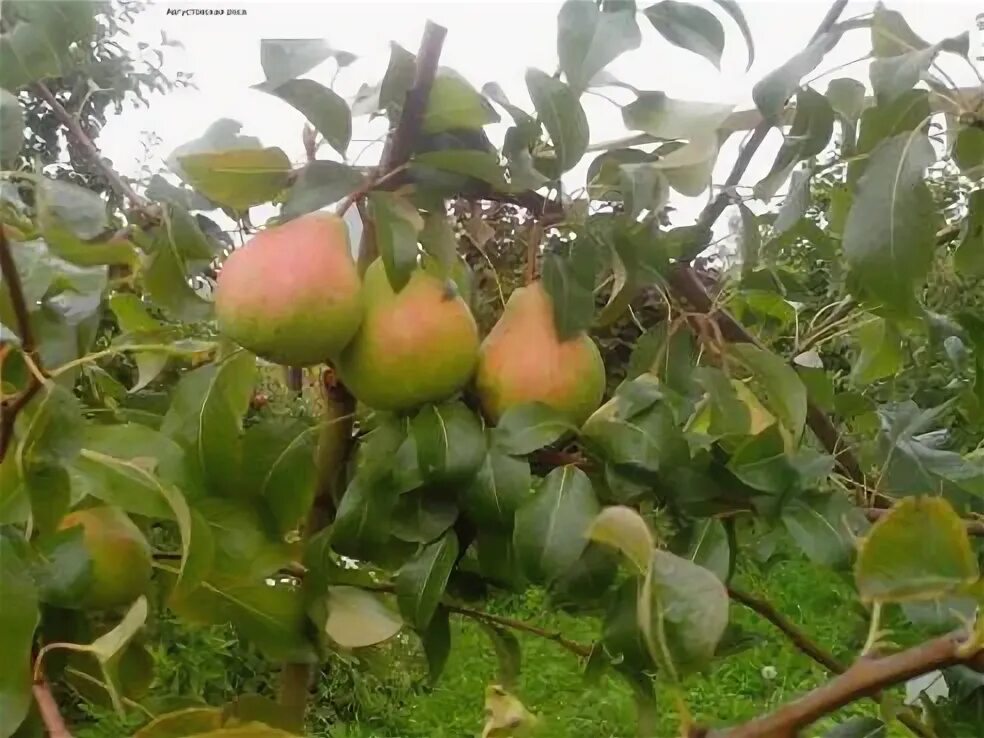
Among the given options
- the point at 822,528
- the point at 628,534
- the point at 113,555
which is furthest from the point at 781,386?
the point at 113,555

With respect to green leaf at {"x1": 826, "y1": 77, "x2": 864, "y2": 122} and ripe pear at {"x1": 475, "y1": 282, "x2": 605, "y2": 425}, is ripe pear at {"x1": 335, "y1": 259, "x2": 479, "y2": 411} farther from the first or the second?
green leaf at {"x1": 826, "y1": 77, "x2": 864, "y2": 122}

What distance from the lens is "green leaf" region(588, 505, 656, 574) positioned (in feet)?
1.03

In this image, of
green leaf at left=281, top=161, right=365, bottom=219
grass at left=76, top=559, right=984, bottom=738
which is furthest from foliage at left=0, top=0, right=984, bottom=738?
grass at left=76, top=559, right=984, bottom=738

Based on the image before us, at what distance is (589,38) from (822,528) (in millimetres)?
209

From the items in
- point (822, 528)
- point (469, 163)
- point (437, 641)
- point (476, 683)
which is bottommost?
point (476, 683)

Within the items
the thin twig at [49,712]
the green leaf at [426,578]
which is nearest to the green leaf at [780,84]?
the green leaf at [426,578]

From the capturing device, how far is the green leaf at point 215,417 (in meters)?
0.42

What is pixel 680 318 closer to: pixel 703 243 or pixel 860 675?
pixel 703 243

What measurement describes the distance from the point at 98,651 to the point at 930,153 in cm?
33

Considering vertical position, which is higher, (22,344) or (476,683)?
(22,344)

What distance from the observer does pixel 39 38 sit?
39cm

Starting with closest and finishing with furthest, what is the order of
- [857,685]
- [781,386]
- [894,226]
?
[857,685] → [894,226] → [781,386]

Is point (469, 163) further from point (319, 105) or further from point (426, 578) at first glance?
point (426, 578)

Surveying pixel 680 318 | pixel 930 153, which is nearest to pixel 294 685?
pixel 680 318
